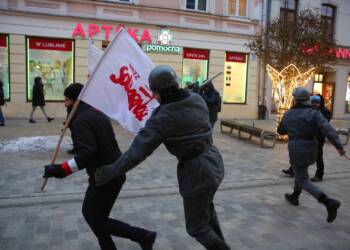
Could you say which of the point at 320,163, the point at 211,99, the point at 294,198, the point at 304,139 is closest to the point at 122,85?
the point at 304,139

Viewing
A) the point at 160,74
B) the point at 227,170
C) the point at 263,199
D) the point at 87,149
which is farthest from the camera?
the point at 227,170

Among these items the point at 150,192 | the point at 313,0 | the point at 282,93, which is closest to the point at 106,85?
the point at 150,192

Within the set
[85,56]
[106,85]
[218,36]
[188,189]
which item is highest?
[218,36]

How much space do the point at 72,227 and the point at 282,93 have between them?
8.40 metres

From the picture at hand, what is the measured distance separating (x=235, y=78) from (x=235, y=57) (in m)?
0.99

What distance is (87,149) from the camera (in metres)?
3.02

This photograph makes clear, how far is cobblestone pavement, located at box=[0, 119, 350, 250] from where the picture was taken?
159 inches

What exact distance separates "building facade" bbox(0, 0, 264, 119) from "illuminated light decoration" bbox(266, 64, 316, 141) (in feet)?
18.7

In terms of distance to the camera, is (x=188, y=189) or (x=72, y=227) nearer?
(x=188, y=189)

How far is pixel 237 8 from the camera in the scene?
17.5 m

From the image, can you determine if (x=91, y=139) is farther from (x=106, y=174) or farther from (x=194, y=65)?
(x=194, y=65)

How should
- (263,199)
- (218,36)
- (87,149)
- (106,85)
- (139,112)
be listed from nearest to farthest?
(87,149), (106,85), (139,112), (263,199), (218,36)

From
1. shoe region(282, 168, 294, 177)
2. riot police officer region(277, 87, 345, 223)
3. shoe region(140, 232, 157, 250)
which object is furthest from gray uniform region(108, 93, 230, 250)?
shoe region(282, 168, 294, 177)

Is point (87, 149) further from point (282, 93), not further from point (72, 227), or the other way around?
point (282, 93)
